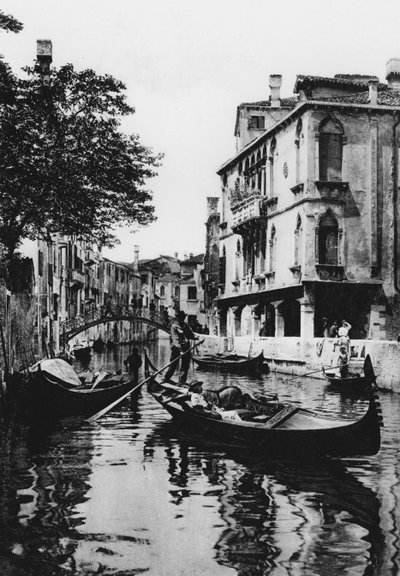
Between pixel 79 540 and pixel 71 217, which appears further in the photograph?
pixel 71 217

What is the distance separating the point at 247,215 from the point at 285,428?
23049 millimetres

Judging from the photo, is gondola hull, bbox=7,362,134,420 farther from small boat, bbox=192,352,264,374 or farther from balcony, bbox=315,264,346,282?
balcony, bbox=315,264,346,282

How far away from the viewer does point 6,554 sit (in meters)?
6.78

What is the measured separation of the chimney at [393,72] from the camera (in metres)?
31.0

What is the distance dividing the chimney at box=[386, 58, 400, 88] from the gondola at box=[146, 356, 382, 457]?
21104 mm

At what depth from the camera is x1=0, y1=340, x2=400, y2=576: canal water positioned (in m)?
6.62

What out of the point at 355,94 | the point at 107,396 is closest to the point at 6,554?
the point at 107,396

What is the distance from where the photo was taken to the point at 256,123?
37438mm

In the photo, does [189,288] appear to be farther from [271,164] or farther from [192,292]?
[271,164]

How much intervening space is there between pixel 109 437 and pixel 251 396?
2.41m

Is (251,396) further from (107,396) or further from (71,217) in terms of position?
(71,217)

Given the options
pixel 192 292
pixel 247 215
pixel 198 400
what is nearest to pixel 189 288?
pixel 192 292

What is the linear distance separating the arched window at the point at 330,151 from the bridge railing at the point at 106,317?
14.7 meters

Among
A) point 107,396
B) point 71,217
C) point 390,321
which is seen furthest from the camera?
point 390,321
